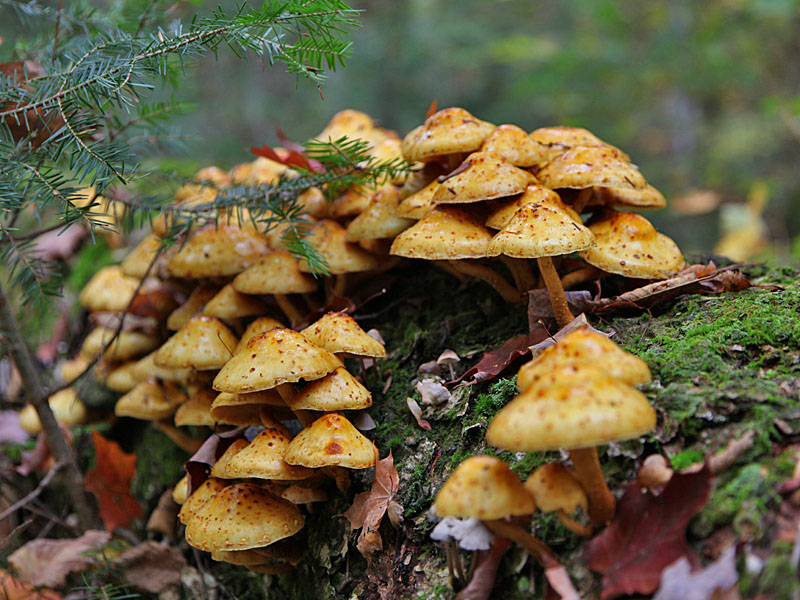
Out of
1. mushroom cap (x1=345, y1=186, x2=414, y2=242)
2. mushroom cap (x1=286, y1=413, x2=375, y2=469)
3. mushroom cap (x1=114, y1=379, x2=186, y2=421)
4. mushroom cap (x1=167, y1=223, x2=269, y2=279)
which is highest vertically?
mushroom cap (x1=345, y1=186, x2=414, y2=242)

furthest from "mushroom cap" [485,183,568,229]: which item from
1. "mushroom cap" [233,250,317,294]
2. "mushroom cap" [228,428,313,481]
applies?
"mushroom cap" [228,428,313,481]

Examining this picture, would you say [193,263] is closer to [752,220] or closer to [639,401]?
[639,401]

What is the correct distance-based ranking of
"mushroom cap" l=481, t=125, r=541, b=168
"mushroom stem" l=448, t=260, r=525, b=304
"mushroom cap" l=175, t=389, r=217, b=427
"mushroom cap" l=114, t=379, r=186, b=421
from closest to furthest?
1. "mushroom cap" l=481, t=125, r=541, b=168
2. "mushroom stem" l=448, t=260, r=525, b=304
3. "mushroom cap" l=175, t=389, r=217, b=427
4. "mushroom cap" l=114, t=379, r=186, b=421

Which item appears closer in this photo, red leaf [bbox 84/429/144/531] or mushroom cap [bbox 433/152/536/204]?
mushroom cap [bbox 433/152/536/204]

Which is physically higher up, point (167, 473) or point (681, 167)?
point (167, 473)

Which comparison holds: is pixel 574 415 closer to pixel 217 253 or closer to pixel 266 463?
pixel 266 463

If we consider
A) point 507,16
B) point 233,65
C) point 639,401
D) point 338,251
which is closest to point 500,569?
point 639,401

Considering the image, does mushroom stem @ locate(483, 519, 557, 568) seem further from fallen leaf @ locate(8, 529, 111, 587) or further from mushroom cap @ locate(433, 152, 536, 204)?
fallen leaf @ locate(8, 529, 111, 587)
